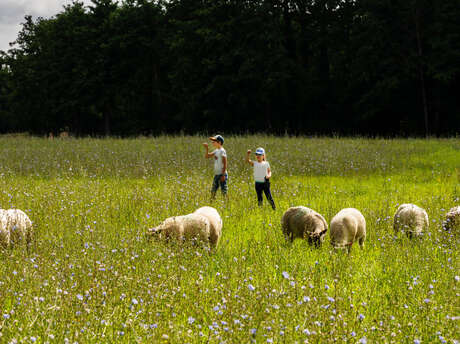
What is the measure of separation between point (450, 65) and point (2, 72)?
272 feet

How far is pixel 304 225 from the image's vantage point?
6.71 metres

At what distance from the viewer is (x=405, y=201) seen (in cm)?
999

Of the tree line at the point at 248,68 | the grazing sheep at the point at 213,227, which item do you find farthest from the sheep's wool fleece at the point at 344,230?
the tree line at the point at 248,68

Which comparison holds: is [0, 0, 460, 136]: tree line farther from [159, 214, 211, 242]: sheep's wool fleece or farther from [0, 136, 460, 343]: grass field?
[159, 214, 211, 242]: sheep's wool fleece

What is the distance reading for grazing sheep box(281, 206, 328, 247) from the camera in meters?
6.53

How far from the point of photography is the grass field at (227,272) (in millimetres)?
3734

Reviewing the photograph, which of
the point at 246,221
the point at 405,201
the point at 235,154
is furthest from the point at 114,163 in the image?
the point at 405,201

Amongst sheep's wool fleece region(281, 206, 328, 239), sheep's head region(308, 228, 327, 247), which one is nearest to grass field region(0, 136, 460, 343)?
sheep's head region(308, 228, 327, 247)

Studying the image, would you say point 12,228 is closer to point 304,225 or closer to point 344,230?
point 304,225

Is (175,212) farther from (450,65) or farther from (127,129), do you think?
(127,129)

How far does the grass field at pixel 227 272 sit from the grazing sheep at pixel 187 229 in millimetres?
239

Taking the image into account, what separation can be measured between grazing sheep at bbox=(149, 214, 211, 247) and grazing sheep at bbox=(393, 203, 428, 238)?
3.33 metres

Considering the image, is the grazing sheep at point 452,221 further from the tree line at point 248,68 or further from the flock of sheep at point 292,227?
the tree line at point 248,68

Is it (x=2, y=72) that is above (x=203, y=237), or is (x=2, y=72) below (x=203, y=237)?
above
